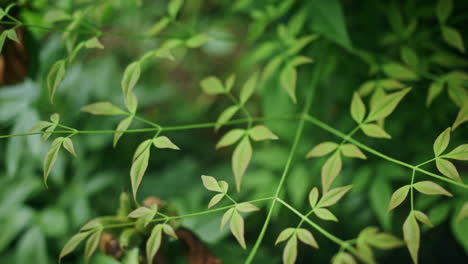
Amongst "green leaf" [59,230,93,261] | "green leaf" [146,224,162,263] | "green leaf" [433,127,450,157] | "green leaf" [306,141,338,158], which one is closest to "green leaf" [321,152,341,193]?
"green leaf" [306,141,338,158]

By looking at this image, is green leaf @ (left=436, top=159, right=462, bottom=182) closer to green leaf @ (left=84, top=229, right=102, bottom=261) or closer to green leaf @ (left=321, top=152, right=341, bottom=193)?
green leaf @ (left=321, top=152, right=341, bottom=193)

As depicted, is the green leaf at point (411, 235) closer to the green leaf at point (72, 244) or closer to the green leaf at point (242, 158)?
the green leaf at point (242, 158)

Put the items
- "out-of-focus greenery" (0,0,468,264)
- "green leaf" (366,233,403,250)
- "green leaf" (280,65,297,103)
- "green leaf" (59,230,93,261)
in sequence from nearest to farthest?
"green leaf" (366,233,403,250)
"green leaf" (59,230,93,261)
"green leaf" (280,65,297,103)
"out-of-focus greenery" (0,0,468,264)

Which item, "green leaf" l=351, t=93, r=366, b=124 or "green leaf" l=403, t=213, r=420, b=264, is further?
"green leaf" l=351, t=93, r=366, b=124

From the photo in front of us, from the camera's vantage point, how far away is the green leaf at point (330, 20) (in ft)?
2.72

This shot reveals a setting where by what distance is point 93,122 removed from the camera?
121 cm

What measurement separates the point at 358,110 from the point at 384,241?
0.24 metres

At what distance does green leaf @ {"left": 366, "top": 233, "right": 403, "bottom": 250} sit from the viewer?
51cm

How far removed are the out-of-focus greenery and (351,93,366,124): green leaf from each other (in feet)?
0.54

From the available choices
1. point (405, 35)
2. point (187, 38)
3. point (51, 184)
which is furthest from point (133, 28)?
point (405, 35)

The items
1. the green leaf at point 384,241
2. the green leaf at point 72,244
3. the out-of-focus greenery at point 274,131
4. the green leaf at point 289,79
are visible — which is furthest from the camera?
the out-of-focus greenery at point 274,131

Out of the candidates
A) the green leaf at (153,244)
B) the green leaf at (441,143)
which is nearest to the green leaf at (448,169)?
the green leaf at (441,143)

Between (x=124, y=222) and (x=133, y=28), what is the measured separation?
1213mm

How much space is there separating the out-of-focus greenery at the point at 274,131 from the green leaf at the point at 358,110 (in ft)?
0.54
